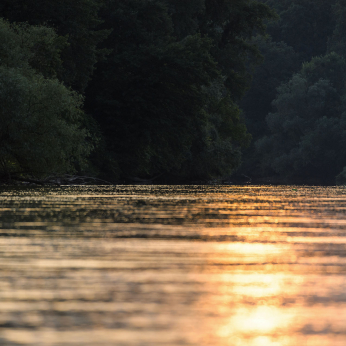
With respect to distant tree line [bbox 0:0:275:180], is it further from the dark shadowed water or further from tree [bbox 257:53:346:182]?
tree [bbox 257:53:346:182]

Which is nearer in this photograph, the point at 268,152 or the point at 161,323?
the point at 161,323

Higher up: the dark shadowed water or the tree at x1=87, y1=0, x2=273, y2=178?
the tree at x1=87, y1=0, x2=273, y2=178

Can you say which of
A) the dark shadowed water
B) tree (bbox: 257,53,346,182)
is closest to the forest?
tree (bbox: 257,53,346,182)

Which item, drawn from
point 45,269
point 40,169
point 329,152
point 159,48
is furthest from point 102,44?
point 45,269

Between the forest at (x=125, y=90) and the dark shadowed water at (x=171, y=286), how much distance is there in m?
20.9

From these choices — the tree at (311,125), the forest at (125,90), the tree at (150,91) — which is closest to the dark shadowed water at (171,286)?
the forest at (125,90)

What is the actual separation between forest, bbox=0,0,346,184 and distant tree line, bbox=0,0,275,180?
67 millimetres

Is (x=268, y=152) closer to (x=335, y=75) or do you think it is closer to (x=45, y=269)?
(x=335, y=75)

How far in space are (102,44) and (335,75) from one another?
4387 cm

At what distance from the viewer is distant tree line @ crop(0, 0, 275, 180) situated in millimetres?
29828

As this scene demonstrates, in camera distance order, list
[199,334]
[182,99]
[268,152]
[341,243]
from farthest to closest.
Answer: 1. [268,152]
2. [182,99]
3. [341,243]
4. [199,334]

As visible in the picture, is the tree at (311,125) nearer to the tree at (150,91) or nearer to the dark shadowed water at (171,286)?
the tree at (150,91)

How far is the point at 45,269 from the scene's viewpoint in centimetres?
529

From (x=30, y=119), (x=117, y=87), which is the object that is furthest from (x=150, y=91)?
(x=30, y=119)
